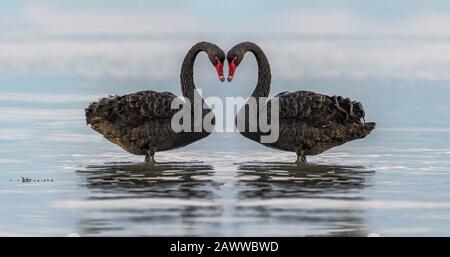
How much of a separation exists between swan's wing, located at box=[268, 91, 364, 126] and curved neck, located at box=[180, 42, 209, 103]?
1108 millimetres

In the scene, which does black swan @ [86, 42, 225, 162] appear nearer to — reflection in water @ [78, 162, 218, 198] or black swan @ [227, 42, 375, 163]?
reflection in water @ [78, 162, 218, 198]

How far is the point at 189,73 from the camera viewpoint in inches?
553

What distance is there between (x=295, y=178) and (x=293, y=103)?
6.42 ft

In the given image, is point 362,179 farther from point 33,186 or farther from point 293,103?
point 33,186

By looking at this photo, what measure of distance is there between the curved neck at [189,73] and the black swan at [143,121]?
0.43 metres

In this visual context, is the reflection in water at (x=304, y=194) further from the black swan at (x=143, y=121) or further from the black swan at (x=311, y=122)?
the black swan at (x=143, y=121)

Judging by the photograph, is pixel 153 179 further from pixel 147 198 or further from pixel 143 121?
pixel 143 121

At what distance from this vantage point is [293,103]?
43.2ft

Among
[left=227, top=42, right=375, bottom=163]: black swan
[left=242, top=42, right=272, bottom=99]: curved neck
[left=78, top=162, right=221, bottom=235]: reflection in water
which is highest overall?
[left=242, top=42, right=272, bottom=99]: curved neck

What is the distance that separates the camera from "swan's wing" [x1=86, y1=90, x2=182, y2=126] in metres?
13.1

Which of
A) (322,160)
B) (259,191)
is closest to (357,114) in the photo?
(322,160)

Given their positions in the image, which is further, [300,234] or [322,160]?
[322,160]

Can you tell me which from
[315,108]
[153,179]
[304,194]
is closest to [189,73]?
[315,108]

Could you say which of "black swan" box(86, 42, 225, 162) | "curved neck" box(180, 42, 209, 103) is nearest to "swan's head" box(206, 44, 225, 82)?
"black swan" box(86, 42, 225, 162)
